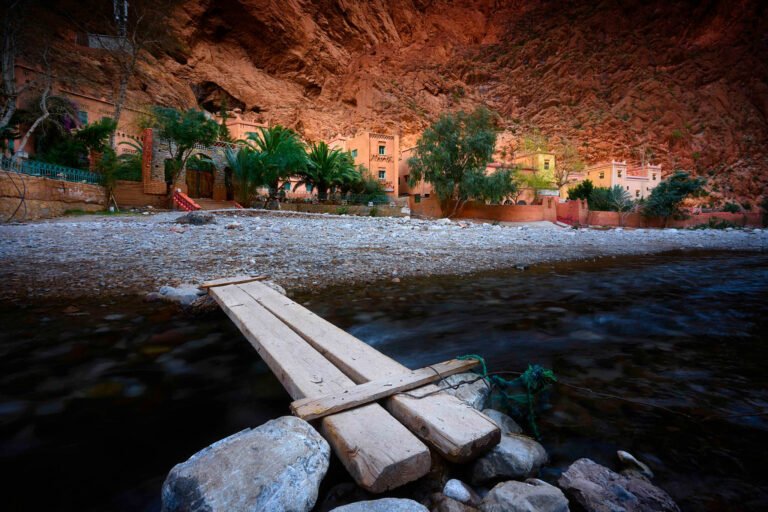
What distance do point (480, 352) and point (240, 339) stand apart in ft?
6.91

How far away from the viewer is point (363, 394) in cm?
172

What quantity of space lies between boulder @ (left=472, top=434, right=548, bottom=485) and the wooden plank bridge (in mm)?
46

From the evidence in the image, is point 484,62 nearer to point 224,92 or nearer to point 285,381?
point 224,92

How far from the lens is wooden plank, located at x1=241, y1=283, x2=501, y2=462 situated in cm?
142

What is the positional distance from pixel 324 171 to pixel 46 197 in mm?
16063

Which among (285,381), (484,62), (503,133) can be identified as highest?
(484,62)

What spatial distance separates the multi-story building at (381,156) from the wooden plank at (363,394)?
35153mm

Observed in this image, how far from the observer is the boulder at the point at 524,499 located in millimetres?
1210

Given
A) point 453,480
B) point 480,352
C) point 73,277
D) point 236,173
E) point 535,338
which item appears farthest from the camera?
point 236,173

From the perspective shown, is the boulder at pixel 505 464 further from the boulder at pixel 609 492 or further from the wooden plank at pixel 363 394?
the wooden plank at pixel 363 394

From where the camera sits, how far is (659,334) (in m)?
3.61

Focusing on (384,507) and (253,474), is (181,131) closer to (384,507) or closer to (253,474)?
(253,474)

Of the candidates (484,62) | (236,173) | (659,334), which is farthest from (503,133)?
(659,334)

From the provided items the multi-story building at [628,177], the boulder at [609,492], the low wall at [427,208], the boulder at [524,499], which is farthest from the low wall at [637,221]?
the boulder at [524,499]
